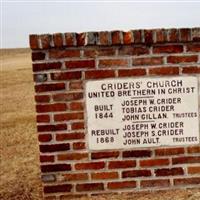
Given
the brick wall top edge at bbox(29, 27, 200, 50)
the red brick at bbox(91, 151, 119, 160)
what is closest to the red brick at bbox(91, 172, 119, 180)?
the red brick at bbox(91, 151, 119, 160)

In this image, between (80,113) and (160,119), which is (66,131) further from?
(160,119)

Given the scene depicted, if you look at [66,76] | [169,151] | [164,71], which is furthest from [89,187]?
[164,71]

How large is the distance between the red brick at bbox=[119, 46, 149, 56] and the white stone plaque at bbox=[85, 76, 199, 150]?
0.85 ft

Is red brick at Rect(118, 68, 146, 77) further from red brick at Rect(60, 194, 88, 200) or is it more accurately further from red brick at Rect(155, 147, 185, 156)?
red brick at Rect(60, 194, 88, 200)

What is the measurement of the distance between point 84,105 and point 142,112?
588mm

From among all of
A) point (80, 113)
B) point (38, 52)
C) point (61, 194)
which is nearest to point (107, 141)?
point (80, 113)

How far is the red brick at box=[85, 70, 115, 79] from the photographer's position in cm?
502

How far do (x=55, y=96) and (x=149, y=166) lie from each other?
3.88 feet

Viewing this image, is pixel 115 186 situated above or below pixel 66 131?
below

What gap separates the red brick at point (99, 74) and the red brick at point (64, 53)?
8.6 inches

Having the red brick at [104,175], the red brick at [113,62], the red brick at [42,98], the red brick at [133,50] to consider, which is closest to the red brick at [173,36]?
the red brick at [133,50]

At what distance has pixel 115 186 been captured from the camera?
5137 mm

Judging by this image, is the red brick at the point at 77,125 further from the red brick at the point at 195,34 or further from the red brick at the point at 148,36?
the red brick at the point at 195,34

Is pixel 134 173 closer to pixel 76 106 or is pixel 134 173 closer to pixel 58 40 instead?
pixel 76 106
